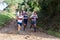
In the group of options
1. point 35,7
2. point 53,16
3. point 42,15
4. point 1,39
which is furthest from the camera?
point 35,7

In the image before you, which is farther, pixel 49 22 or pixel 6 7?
pixel 6 7

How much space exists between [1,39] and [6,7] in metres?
31.7

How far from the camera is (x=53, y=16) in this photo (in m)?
25.9

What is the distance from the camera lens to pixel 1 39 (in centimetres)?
1452

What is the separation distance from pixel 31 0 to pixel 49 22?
377 inches

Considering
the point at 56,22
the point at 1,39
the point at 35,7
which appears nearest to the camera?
the point at 1,39

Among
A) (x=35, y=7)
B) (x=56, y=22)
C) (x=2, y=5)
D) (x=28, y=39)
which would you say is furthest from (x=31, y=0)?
(x=28, y=39)

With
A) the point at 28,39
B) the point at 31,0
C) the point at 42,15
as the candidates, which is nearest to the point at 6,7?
the point at 31,0

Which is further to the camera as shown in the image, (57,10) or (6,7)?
(6,7)

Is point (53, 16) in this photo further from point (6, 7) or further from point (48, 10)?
point (6, 7)

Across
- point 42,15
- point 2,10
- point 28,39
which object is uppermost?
point 28,39

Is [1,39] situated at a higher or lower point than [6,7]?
higher

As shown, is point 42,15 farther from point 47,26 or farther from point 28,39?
point 28,39

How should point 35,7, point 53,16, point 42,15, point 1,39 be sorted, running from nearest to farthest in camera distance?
point 1,39
point 53,16
point 42,15
point 35,7
